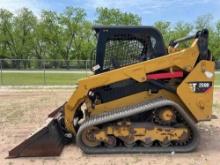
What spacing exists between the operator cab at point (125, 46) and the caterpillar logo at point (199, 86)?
843mm

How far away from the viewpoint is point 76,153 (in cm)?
683

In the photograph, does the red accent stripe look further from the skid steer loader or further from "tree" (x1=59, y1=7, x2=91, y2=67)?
"tree" (x1=59, y1=7, x2=91, y2=67)

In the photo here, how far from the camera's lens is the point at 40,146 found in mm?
6660

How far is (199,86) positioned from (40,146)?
10.0 ft

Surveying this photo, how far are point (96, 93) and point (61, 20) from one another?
5496 cm

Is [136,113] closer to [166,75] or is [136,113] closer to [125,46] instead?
[166,75]

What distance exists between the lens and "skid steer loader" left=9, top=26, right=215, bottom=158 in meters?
6.71

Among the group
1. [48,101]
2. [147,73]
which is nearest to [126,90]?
[147,73]

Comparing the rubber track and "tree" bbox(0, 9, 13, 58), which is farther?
"tree" bbox(0, 9, 13, 58)

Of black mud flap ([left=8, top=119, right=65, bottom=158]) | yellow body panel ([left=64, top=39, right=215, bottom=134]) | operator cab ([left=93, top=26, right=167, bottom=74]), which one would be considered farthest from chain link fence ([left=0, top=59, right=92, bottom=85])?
black mud flap ([left=8, top=119, right=65, bottom=158])

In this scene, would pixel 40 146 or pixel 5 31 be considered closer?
pixel 40 146

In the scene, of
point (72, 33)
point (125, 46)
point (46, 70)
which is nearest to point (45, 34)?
point (72, 33)

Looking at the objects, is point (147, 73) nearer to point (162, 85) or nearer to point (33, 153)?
point (162, 85)

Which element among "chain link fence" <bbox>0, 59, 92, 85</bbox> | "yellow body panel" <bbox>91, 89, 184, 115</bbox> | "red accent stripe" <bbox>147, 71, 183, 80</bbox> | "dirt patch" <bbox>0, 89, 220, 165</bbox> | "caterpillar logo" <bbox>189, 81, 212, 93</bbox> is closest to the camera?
"dirt patch" <bbox>0, 89, 220, 165</bbox>
